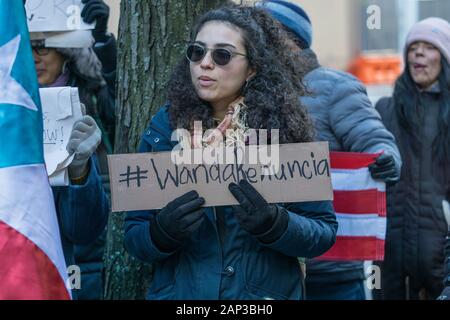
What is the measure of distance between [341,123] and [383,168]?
1.03ft

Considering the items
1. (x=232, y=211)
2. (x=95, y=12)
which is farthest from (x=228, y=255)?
(x=95, y=12)

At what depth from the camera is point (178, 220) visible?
3455 mm

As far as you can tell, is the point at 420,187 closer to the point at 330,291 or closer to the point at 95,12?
the point at 330,291

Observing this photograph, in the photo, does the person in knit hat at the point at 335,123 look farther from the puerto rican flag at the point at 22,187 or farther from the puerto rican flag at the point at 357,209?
the puerto rican flag at the point at 22,187

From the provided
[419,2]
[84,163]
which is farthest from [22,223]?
[419,2]

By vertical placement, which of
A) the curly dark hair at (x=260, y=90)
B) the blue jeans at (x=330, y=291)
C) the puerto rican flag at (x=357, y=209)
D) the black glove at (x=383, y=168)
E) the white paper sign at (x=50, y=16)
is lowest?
the blue jeans at (x=330, y=291)

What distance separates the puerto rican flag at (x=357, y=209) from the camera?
4559 millimetres

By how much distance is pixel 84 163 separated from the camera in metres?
3.80

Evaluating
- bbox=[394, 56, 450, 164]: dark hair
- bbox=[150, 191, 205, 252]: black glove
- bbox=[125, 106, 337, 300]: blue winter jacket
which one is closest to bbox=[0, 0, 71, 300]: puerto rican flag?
bbox=[150, 191, 205, 252]: black glove

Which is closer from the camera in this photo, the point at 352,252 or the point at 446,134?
the point at 352,252

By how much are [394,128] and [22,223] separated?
9.32 ft

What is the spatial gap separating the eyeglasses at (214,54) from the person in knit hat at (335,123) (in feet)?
3.53

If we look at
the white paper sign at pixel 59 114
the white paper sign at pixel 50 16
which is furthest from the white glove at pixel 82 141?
the white paper sign at pixel 50 16
